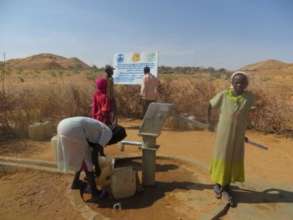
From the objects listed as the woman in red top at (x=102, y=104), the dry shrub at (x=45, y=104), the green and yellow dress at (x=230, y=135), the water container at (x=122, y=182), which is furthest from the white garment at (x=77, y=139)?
the dry shrub at (x=45, y=104)

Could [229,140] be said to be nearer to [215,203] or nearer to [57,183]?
[215,203]

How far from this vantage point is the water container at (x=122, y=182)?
4.39m

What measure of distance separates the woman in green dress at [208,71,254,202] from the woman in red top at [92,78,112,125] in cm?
191

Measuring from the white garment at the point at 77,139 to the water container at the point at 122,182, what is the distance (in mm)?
341

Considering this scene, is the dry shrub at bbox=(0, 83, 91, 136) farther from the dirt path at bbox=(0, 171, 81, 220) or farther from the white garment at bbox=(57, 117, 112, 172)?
the white garment at bbox=(57, 117, 112, 172)

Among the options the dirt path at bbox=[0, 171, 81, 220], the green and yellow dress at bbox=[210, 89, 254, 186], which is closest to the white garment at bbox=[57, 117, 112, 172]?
the dirt path at bbox=[0, 171, 81, 220]

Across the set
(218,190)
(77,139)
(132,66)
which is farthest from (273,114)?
(77,139)

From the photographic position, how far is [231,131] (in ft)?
14.3

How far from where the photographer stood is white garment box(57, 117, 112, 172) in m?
4.09

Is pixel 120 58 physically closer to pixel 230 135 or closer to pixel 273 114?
pixel 273 114

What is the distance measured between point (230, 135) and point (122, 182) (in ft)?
4.99

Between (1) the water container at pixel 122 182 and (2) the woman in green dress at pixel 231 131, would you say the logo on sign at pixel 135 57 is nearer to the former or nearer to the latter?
(2) the woman in green dress at pixel 231 131

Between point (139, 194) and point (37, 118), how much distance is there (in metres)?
5.58

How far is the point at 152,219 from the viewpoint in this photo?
396 cm
